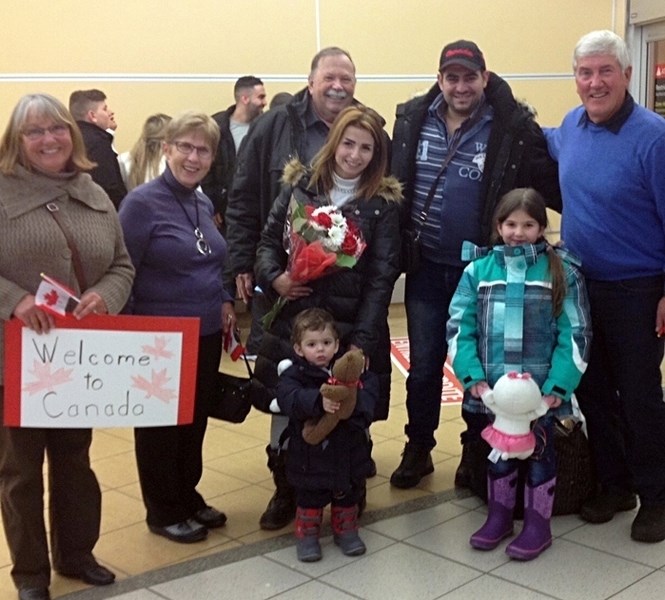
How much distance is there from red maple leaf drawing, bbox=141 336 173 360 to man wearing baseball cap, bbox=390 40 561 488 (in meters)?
1.12

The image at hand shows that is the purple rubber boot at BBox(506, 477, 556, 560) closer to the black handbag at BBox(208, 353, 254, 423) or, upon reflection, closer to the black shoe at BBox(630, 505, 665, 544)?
Result: the black shoe at BBox(630, 505, 665, 544)

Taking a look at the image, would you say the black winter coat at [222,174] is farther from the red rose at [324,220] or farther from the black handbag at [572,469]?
the black handbag at [572,469]

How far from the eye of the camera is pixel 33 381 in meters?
2.64

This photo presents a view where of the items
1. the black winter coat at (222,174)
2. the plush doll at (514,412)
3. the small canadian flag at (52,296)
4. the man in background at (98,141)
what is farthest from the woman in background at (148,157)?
the plush doll at (514,412)

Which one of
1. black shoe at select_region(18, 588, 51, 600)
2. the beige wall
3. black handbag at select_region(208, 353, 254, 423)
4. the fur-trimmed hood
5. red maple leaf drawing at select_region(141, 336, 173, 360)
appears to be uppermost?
the beige wall

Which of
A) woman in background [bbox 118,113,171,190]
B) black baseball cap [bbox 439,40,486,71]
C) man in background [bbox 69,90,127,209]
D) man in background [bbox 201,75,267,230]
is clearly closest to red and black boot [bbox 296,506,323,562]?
black baseball cap [bbox 439,40,486,71]

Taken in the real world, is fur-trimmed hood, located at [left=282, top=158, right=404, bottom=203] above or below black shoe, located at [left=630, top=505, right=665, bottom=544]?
above

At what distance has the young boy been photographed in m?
3.04

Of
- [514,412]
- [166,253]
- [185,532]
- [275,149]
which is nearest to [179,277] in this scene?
[166,253]

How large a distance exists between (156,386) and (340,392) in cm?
56

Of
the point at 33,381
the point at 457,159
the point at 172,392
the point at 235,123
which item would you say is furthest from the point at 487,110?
the point at 235,123

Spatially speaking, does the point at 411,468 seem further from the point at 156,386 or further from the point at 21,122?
the point at 21,122

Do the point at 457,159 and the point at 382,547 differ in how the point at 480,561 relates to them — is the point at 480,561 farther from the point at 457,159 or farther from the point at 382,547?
the point at 457,159

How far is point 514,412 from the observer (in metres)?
3.02
